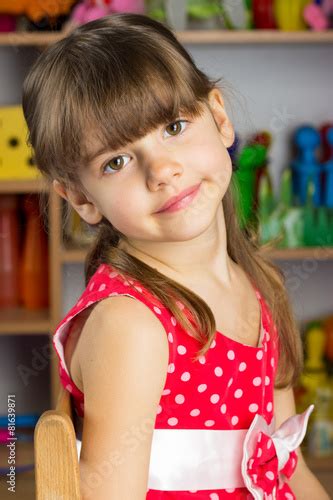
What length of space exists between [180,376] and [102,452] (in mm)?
141

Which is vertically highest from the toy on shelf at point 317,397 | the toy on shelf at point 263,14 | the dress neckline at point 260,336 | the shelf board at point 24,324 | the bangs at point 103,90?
the bangs at point 103,90

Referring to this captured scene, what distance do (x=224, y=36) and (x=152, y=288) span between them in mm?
1483

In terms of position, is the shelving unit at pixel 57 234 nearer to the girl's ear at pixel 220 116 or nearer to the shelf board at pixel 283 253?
the shelf board at pixel 283 253

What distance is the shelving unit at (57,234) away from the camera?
2.19 m

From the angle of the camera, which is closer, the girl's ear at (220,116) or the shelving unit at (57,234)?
the girl's ear at (220,116)

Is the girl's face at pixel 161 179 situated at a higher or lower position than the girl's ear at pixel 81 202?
higher

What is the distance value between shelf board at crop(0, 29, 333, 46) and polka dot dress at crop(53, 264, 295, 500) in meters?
1.41

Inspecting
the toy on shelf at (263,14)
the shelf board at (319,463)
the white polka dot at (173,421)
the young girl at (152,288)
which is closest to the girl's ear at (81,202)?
the young girl at (152,288)

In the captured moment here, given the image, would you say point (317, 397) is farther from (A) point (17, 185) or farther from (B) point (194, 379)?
(B) point (194, 379)

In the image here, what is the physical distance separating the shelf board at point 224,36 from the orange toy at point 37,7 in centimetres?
6

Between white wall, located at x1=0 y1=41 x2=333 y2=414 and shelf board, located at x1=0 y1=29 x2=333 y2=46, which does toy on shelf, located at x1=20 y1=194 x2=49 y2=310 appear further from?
shelf board, located at x1=0 y1=29 x2=333 y2=46

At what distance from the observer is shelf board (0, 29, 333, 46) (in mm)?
2182

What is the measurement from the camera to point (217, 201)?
848 millimetres

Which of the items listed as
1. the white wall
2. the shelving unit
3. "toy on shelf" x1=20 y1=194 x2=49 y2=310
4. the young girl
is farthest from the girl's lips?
the white wall
